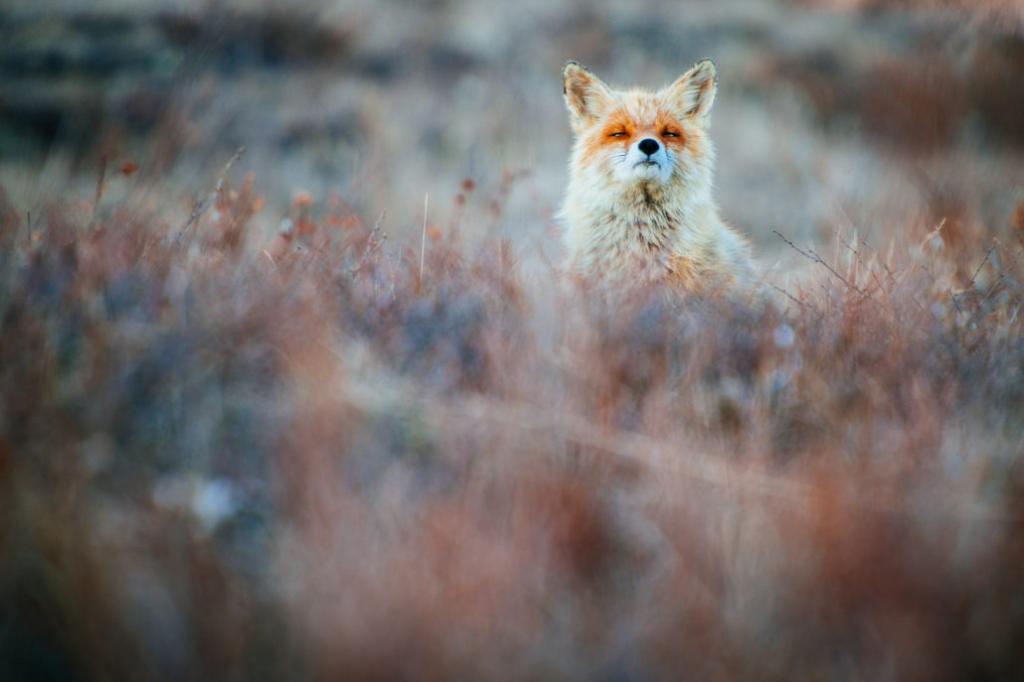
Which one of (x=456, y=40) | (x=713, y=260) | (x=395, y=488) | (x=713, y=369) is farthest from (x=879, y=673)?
(x=456, y=40)

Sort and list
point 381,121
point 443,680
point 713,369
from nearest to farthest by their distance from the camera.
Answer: point 443,680
point 713,369
point 381,121

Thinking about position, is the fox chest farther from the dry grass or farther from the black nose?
the dry grass

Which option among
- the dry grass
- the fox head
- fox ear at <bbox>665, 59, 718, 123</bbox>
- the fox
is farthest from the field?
fox ear at <bbox>665, 59, 718, 123</bbox>

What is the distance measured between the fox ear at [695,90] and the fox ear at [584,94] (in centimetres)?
45

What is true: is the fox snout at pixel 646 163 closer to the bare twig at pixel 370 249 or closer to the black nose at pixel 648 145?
the black nose at pixel 648 145

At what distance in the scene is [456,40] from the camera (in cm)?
1661

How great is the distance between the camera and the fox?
4.59 meters

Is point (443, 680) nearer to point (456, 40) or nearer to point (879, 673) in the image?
point (879, 673)

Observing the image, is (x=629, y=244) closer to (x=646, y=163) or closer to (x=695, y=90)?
(x=646, y=163)

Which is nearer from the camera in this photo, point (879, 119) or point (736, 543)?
point (736, 543)

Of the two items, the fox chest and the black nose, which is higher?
the black nose

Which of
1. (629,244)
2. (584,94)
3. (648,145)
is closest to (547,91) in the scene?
(584,94)

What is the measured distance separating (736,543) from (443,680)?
30.6 inches

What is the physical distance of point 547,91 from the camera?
1471 centimetres
